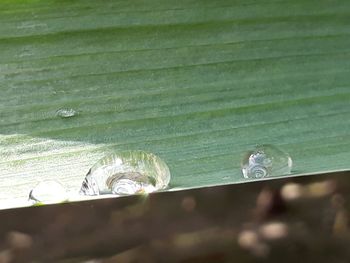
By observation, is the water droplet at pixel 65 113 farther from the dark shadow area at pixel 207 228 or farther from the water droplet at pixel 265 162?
the dark shadow area at pixel 207 228

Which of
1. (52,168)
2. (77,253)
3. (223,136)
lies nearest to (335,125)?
(223,136)

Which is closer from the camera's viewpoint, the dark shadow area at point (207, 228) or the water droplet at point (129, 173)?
the water droplet at point (129, 173)

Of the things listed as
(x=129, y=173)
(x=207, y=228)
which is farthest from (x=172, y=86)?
(x=207, y=228)

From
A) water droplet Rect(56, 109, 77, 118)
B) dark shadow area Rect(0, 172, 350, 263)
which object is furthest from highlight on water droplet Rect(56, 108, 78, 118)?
dark shadow area Rect(0, 172, 350, 263)

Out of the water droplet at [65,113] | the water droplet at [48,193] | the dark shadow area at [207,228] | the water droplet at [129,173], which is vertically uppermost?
the dark shadow area at [207,228]

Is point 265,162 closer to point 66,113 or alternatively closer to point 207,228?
point 66,113

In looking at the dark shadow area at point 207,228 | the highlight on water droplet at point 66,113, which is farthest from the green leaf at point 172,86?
Answer: the dark shadow area at point 207,228
